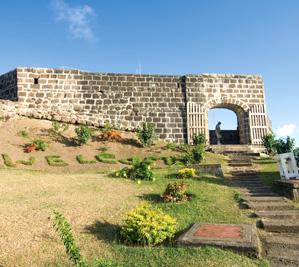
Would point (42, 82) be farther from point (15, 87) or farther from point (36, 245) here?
point (36, 245)

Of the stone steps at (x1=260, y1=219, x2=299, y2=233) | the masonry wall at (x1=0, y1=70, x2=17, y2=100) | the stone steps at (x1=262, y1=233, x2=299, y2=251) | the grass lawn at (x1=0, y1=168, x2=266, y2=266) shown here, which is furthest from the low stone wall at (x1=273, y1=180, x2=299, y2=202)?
the masonry wall at (x1=0, y1=70, x2=17, y2=100)

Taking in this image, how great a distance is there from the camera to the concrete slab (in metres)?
5.82

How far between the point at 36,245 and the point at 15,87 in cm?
1598

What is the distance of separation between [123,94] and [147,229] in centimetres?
1548

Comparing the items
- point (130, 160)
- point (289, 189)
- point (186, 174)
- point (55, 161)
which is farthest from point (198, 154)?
point (55, 161)

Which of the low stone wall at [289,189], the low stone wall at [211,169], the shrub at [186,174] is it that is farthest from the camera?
the low stone wall at [211,169]

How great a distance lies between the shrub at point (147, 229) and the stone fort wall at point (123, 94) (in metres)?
13.6

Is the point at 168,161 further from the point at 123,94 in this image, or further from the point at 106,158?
the point at 123,94

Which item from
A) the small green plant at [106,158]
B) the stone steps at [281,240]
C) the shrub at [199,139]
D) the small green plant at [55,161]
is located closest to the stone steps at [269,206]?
the stone steps at [281,240]

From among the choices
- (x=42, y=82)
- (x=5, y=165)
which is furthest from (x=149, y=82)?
(x=5, y=165)

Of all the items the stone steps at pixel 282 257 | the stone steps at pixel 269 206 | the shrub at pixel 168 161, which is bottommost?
the stone steps at pixel 282 257

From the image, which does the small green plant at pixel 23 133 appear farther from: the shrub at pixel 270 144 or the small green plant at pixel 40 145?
the shrub at pixel 270 144

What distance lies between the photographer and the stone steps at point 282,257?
225 inches

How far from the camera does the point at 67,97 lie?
2061cm
